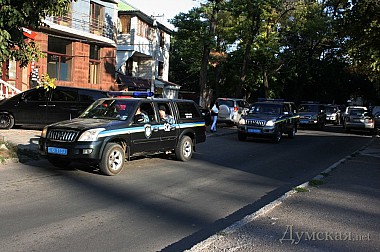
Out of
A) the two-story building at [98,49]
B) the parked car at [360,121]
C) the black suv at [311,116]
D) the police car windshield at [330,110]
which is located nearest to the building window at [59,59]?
the two-story building at [98,49]

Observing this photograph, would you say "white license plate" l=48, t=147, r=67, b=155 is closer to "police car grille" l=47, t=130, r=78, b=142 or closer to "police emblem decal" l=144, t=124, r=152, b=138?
"police car grille" l=47, t=130, r=78, b=142

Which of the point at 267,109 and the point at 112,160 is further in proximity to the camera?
the point at 267,109

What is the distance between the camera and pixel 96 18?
88.9ft

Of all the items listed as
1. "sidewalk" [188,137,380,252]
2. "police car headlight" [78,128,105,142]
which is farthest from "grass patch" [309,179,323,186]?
"police car headlight" [78,128,105,142]

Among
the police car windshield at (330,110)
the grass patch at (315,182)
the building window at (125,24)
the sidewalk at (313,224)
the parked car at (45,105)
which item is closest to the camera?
the sidewalk at (313,224)

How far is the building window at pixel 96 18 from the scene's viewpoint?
26462 millimetres

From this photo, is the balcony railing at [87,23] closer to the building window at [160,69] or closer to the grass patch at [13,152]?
the building window at [160,69]

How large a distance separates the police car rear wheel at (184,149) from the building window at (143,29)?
23.1 metres

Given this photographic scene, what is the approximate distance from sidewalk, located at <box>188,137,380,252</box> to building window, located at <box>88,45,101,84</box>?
71.7ft

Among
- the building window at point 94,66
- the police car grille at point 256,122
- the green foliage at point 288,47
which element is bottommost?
the police car grille at point 256,122

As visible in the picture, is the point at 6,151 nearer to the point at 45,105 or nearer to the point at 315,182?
the point at 45,105

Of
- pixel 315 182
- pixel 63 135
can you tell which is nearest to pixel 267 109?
pixel 315 182

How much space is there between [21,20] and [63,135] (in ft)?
9.50

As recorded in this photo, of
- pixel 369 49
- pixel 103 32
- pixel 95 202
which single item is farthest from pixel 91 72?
pixel 95 202
